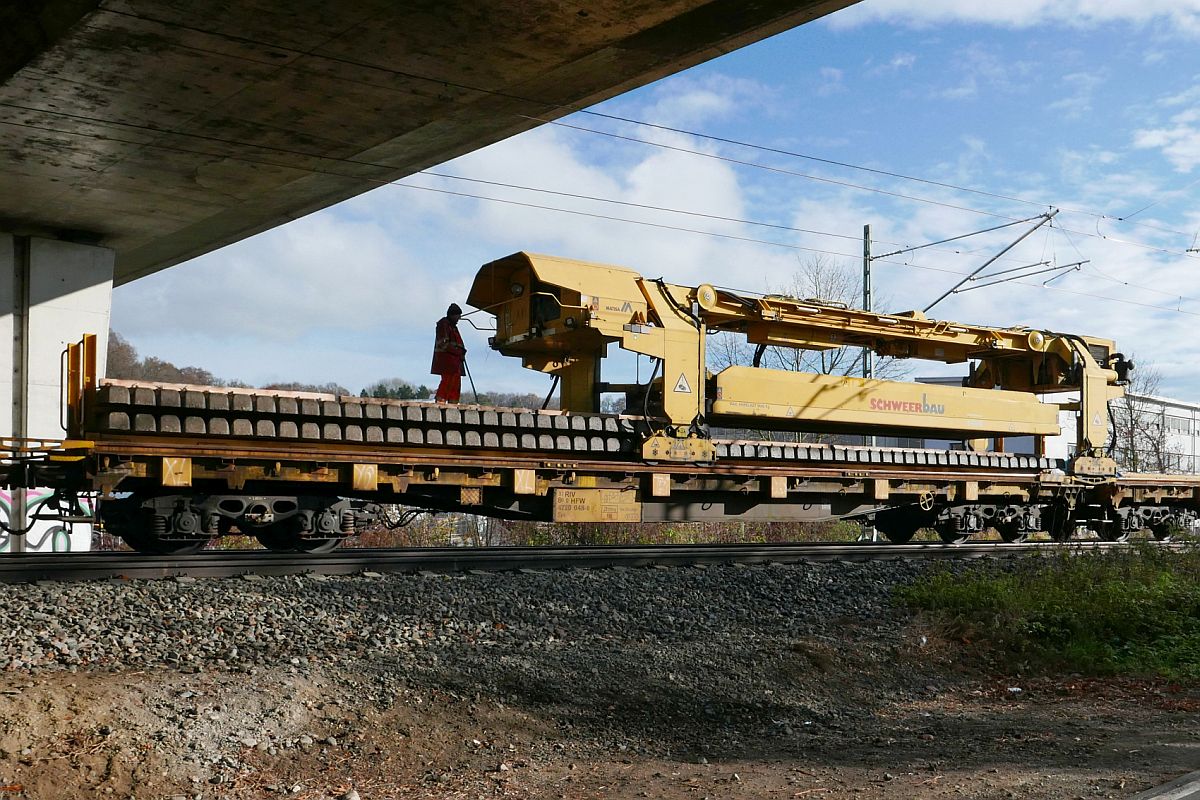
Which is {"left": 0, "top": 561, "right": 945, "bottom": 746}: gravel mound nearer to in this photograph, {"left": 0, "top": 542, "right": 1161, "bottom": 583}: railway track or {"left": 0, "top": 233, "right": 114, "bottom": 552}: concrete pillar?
{"left": 0, "top": 542, "right": 1161, "bottom": 583}: railway track

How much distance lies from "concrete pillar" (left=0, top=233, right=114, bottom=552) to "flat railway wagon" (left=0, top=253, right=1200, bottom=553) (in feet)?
22.0

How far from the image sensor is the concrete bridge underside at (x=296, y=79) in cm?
927

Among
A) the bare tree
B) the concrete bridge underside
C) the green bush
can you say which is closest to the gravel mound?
the green bush

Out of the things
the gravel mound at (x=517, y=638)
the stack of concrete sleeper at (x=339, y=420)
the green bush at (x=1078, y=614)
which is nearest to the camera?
the gravel mound at (x=517, y=638)

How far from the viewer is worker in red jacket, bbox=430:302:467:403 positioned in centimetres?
1214

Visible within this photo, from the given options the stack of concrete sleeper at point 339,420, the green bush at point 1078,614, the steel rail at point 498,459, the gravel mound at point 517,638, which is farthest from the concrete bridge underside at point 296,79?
the green bush at point 1078,614

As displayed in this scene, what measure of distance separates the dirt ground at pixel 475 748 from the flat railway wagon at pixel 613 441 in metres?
4.33

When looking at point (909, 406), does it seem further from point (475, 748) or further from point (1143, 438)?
point (1143, 438)

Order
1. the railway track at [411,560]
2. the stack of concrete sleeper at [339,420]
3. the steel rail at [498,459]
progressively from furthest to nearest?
the steel rail at [498,459], the stack of concrete sleeper at [339,420], the railway track at [411,560]

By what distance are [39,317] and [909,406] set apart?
14.1 meters

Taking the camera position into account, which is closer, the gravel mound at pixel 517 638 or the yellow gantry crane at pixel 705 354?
the gravel mound at pixel 517 638

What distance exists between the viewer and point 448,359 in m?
12.1

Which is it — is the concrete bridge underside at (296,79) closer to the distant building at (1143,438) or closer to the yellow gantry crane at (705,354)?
the yellow gantry crane at (705,354)

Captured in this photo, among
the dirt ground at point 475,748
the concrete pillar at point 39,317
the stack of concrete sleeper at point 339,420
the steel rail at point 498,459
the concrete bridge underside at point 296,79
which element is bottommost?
the dirt ground at point 475,748
